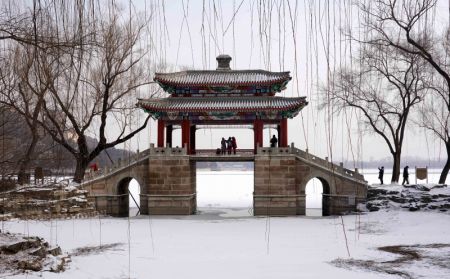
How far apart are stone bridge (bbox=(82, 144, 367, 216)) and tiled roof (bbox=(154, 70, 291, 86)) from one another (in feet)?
14.2

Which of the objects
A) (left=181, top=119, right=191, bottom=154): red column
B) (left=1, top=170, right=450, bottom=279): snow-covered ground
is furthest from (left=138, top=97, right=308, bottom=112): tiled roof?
(left=1, top=170, right=450, bottom=279): snow-covered ground

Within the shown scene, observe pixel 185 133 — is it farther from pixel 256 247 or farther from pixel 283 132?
pixel 256 247

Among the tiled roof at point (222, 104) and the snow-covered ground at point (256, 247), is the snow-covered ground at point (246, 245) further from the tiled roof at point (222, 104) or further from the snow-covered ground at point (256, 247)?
the tiled roof at point (222, 104)

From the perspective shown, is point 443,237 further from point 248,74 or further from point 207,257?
point 248,74

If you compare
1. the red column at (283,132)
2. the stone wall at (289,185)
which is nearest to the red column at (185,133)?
the stone wall at (289,185)

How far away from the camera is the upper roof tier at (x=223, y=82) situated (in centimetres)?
2631

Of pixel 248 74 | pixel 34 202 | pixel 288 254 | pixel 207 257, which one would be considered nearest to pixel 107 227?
pixel 34 202

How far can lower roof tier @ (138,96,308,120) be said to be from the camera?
2516cm

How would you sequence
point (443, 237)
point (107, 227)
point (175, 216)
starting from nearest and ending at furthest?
point (443, 237), point (107, 227), point (175, 216)

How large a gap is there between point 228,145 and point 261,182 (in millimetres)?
3231

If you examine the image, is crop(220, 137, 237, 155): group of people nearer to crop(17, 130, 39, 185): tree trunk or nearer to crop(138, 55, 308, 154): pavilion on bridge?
crop(138, 55, 308, 154): pavilion on bridge

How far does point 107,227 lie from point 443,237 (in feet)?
44.5

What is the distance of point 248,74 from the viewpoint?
27.8 m

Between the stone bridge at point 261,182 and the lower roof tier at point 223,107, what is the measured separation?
232cm
